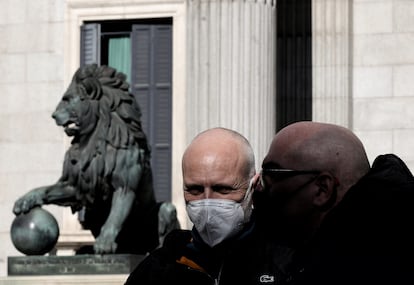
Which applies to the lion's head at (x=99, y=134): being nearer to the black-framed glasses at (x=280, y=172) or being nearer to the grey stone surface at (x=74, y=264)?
the grey stone surface at (x=74, y=264)

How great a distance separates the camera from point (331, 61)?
18.2 metres

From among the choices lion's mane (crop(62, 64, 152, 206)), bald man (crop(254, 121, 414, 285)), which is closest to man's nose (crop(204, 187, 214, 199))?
bald man (crop(254, 121, 414, 285))

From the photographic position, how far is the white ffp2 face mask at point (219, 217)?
231 inches

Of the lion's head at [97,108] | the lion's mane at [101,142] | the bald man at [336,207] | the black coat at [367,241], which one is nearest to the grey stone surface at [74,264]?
the lion's mane at [101,142]

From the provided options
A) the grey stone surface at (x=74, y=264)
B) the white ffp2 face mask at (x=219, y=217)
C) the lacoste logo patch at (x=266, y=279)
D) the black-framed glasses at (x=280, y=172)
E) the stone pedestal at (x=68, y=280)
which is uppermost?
the black-framed glasses at (x=280, y=172)

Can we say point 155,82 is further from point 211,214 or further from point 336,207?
point 336,207

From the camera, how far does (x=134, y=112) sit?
1534 centimetres

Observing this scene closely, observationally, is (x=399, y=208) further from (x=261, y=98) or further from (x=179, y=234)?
(x=261, y=98)

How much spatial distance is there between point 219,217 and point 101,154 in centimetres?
938

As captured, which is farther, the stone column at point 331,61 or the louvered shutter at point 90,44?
the louvered shutter at point 90,44

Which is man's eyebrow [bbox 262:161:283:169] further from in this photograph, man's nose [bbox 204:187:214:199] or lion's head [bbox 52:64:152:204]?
lion's head [bbox 52:64:152:204]

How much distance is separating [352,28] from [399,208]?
47.1 ft

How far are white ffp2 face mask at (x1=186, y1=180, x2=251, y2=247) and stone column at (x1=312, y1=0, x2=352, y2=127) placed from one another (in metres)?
12.1

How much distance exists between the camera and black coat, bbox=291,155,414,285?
3.86 metres
